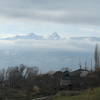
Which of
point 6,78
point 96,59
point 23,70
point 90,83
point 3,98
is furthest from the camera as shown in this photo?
point 23,70

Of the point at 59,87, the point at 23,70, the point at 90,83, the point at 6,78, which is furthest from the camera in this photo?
the point at 23,70

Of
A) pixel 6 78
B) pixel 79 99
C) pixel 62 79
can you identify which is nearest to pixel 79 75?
pixel 62 79

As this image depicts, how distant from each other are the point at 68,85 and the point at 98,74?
10.8 metres

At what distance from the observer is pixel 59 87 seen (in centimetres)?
8256

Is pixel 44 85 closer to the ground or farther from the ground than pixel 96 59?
closer to the ground

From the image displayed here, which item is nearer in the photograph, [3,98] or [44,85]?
[3,98]

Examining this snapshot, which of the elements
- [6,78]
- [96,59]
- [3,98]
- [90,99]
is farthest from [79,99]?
[6,78]

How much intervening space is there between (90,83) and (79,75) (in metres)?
19.5

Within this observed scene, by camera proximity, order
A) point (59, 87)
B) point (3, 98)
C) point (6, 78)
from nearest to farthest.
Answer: point (3, 98)
point (59, 87)
point (6, 78)

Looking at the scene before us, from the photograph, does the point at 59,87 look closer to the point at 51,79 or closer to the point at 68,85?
the point at 68,85

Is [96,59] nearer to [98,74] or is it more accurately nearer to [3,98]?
[98,74]

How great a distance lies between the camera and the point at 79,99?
1542 inches

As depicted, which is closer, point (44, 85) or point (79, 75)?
point (44, 85)

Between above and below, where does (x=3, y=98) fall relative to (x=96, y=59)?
below
